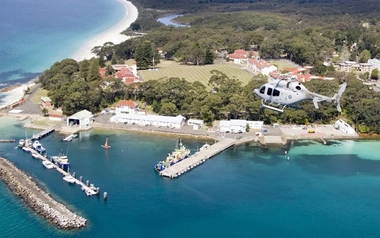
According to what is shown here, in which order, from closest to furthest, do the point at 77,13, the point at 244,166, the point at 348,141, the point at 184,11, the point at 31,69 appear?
the point at 244,166 → the point at 348,141 → the point at 31,69 → the point at 77,13 → the point at 184,11

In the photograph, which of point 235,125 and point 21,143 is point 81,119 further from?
point 235,125

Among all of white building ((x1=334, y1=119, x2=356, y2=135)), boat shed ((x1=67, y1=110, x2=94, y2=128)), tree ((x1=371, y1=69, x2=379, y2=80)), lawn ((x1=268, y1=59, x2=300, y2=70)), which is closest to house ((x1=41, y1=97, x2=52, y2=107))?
boat shed ((x1=67, y1=110, x2=94, y2=128))

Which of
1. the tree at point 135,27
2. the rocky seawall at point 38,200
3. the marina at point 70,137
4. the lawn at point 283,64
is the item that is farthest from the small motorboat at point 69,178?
the tree at point 135,27

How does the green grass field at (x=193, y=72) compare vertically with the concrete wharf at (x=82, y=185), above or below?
above

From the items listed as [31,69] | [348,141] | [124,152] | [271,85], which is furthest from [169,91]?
[31,69]

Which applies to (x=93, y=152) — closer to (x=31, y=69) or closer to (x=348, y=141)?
(x=348, y=141)

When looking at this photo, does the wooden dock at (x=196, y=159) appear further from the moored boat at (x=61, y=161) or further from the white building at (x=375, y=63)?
the white building at (x=375, y=63)

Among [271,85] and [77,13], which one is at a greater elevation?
[77,13]
